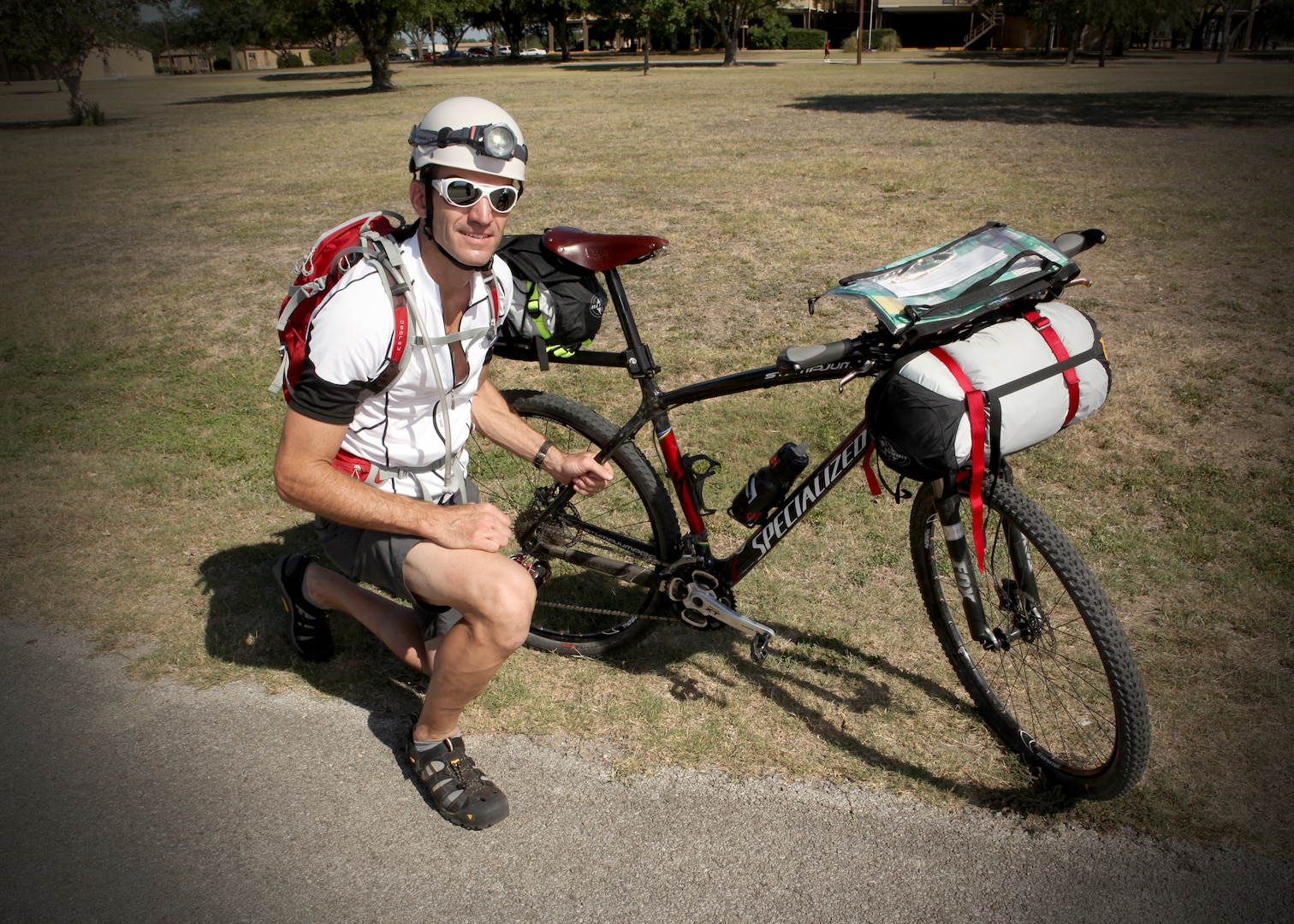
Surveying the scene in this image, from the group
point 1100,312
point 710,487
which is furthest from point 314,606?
point 1100,312

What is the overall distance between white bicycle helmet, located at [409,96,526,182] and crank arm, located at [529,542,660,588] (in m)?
1.55

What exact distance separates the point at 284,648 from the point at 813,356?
2.55 m

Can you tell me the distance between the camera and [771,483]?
3041mm

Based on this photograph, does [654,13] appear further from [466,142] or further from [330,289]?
[330,289]

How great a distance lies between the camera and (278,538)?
450 cm

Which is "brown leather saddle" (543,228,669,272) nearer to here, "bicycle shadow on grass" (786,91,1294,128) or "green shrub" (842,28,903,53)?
"bicycle shadow on grass" (786,91,1294,128)

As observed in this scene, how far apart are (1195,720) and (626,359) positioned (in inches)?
93.9

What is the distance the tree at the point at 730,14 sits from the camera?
47156 mm

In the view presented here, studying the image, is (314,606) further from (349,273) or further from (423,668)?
(349,273)

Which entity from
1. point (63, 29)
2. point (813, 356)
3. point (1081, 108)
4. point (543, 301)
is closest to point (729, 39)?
point (1081, 108)

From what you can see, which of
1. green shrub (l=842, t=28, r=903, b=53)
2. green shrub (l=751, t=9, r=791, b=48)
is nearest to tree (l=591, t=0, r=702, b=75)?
green shrub (l=842, t=28, r=903, b=53)

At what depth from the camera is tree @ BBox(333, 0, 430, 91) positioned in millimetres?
32125

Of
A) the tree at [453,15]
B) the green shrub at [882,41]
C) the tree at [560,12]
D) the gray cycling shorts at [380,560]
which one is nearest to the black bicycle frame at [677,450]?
the gray cycling shorts at [380,560]

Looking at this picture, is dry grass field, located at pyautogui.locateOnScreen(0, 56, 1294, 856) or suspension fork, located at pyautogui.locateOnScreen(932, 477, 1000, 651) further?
dry grass field, located at pyautogui.locateOnScreen(0, 56, 1294, 856)
